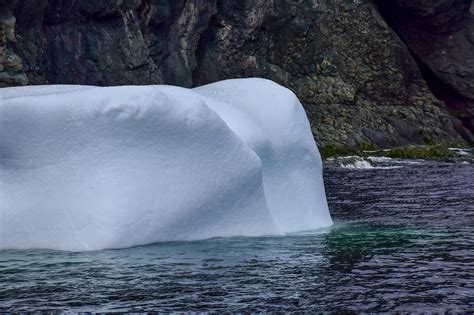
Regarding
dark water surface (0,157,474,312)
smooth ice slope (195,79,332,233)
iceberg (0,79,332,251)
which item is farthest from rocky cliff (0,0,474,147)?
dark water surface (0,157,474,312)

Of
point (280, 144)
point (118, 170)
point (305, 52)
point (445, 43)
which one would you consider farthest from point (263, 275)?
point (445, 43)

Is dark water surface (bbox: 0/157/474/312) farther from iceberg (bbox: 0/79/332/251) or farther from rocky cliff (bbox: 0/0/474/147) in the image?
rocky cliff (bbox: 0/0/474/147)

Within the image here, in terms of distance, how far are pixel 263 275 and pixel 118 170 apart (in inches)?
129

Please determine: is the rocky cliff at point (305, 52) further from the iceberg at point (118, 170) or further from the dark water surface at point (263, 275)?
the dark water surface at point (263, 275)

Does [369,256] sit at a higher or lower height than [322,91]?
lower

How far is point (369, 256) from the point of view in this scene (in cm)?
1588

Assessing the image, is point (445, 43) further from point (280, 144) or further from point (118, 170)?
point (118, 170)

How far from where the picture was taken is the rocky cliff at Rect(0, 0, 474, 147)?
52.0 meters

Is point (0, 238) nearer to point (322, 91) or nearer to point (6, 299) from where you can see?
point (6, 299)

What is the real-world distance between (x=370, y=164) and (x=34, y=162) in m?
36.5

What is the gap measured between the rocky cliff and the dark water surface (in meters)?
31.9

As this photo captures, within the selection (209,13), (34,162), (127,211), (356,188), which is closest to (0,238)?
(34,162)

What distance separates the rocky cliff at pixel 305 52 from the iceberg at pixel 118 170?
31.4m

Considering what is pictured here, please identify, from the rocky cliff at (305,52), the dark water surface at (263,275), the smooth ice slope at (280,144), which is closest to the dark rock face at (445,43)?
the rocky cliff at (305,52)
